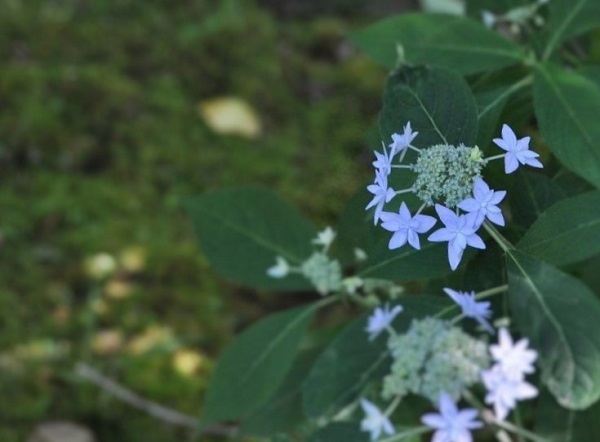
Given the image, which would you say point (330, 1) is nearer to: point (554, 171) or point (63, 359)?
point (63, 359)

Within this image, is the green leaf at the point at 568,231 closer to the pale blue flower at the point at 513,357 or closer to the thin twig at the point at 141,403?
the pale blue flower at the point at 513,357

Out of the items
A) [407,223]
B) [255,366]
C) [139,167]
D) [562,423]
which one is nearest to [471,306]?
[407,223]

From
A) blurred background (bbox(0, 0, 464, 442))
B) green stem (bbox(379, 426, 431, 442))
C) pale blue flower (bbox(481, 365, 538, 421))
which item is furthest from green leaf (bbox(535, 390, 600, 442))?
blurred background (bbox(0, 0, 464, 442))

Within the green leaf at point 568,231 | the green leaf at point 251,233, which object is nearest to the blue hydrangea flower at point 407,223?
the green leaf at point 568,231

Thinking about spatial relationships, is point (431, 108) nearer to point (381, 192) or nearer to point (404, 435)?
point (381, 192)

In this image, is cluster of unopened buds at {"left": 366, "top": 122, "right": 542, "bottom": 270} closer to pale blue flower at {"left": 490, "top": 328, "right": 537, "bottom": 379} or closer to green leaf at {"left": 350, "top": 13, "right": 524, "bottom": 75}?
pale blue flower at {"left": 490, "top": 328, "right": 537, "bottom": 379}

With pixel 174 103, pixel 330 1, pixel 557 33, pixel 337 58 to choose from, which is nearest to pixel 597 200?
pixel 557 33
